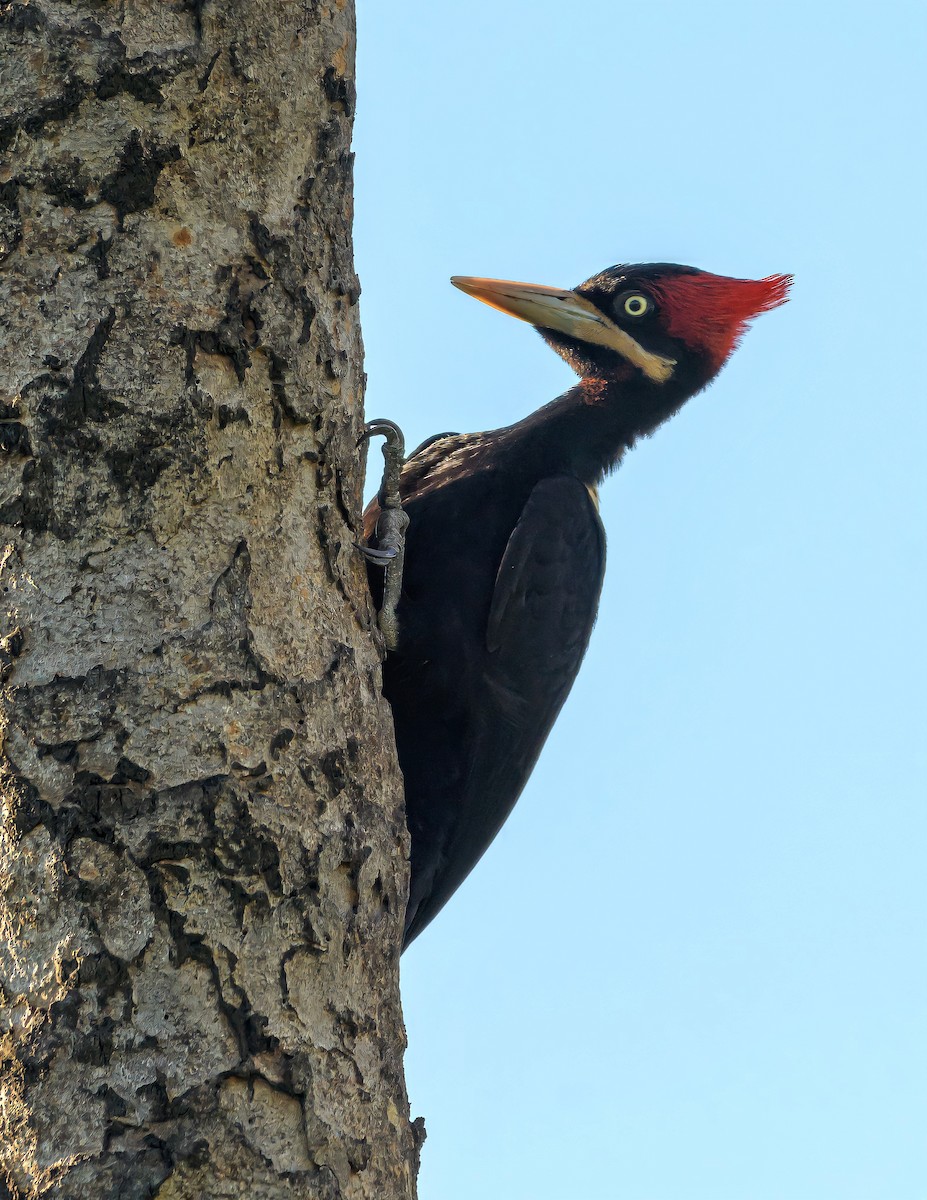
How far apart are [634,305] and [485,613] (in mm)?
1296

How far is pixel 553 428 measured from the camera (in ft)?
12.6

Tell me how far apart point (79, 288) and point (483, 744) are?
5.91ft

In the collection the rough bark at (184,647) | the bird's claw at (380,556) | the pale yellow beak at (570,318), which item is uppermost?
the pale yellow beak at (570,318)

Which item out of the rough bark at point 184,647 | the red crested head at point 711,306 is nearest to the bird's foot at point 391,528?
the rough bark at point 184,647

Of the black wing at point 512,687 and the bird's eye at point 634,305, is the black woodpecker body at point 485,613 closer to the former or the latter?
the black wing at point 512,687

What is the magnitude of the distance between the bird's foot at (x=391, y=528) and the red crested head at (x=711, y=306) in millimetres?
1268

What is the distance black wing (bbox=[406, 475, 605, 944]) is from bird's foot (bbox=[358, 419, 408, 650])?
0.94 feet

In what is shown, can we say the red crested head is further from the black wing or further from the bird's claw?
Answer: the bird's claw

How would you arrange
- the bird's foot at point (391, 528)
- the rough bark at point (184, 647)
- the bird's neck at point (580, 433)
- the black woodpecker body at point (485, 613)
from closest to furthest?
the rough bark at point (184, 647)
the bird's foot at point (391, 528)
the black woodpecker body at point (485, 613)
the bird's neck at point (580, 433)

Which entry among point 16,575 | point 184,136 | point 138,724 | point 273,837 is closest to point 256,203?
point 184,136

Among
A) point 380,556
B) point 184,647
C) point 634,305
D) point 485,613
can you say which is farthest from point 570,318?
point 184,647

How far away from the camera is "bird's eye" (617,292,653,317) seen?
4.15 metres

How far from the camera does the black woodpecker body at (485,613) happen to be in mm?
3377

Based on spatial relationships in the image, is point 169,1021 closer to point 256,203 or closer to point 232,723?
point 232,723
